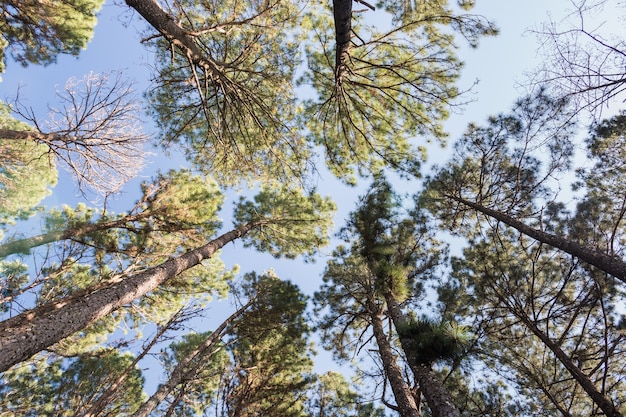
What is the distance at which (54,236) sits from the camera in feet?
20.0

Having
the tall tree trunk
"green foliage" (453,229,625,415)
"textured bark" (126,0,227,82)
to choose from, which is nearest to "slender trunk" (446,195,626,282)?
"green foliage" (453,229,625,415)

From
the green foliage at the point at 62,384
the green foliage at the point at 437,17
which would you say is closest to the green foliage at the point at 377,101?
the green foliage at the point at 437,17

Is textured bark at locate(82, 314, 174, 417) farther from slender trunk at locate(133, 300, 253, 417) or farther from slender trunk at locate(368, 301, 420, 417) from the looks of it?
slender trunk at locate(368, 301, 420, 417)

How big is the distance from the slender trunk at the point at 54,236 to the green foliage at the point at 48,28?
14.0 ft

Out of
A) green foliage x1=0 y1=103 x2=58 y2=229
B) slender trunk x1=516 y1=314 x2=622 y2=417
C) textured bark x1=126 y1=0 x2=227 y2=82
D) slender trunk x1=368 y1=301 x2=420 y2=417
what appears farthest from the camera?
green foliage x1=0 y1=103 x2=58 y2=229

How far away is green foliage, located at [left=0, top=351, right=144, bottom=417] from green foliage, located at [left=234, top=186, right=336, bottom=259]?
490 centimetres

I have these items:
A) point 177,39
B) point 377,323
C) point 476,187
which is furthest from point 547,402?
point 177,39

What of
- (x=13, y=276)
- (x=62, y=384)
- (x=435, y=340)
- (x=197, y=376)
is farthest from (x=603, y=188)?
(x=62, y=384)

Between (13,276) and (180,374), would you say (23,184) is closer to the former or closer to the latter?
(13,276)

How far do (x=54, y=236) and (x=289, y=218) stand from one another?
544cm

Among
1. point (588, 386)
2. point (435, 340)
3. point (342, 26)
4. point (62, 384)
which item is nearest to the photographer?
point (435, 340)

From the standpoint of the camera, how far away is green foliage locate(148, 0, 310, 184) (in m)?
5.86

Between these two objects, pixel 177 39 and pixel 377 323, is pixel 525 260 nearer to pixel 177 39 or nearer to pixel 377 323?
pixel 377 323

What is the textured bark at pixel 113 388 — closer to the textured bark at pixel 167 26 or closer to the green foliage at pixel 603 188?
the textured bark at pixel 167 26
